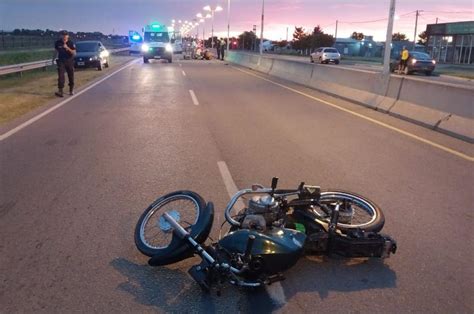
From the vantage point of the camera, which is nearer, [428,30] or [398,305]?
[398,305]

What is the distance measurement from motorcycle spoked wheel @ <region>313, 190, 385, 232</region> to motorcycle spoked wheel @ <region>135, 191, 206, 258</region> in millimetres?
1137

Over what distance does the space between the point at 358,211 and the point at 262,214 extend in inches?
48.7

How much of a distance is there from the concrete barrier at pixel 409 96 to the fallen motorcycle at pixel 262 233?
6314mm

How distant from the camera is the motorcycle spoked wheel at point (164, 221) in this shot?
14.6 ft

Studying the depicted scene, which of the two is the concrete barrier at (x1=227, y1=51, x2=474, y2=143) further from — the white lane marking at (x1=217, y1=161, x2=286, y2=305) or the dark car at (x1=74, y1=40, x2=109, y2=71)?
the dark car at (x1=74, y1=40, x2=109, y2=71)

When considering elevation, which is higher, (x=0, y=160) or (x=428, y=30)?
(x=428, y=30)

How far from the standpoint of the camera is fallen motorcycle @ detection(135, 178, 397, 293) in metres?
3.88

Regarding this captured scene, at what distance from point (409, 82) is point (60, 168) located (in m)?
9.04

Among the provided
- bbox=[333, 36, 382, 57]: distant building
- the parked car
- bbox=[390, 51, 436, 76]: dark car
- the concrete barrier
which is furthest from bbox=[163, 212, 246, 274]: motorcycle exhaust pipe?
bbox=[333, 36, 382, 57]: distant building

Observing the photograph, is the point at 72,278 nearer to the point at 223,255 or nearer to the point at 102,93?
the point at 223,255

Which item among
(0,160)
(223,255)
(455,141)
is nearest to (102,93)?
(0,160)

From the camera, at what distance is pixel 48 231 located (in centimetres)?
508

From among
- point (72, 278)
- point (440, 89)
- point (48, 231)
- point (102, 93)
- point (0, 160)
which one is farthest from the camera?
point (102, 93)

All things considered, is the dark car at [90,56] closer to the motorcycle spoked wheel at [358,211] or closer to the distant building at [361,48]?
the motorcycle spoked wheel at [358,211]
